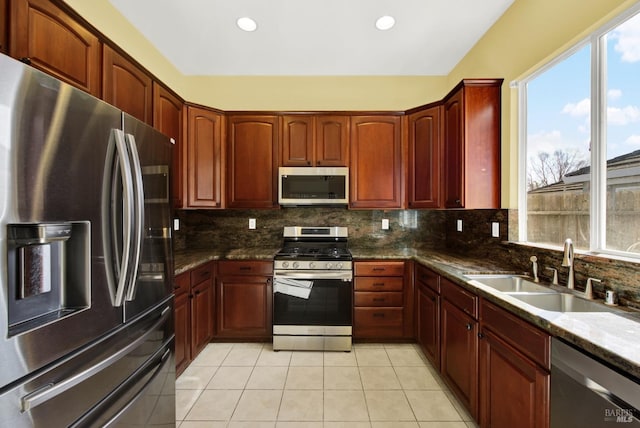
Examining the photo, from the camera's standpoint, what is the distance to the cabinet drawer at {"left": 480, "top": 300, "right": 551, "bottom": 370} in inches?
43.6

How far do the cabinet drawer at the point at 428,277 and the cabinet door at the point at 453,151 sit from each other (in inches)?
24.2

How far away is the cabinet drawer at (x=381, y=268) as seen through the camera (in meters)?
2.69

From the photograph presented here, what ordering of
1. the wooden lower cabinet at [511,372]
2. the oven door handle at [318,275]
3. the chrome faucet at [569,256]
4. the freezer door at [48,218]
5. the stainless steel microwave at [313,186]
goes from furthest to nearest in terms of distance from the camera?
the stainless steel microwave at [313,186] → the oven door handle at [318,275] → the chrome faucet at [569,256] → the wooden lower cabinet at [511,372] → the freezer door at [48,218]

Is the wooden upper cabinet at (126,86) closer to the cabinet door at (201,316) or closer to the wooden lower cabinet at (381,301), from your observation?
the cabinet door at (201,316)

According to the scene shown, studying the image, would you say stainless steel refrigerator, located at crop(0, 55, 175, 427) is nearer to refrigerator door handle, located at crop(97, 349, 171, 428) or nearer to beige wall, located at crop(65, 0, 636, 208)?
refrigerator door handle, located at crop(97, 349, 171, 428)

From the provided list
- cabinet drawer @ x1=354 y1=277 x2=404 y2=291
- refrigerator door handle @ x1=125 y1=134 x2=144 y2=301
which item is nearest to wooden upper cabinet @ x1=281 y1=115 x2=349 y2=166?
cabinet drawer @ x1=354 y1=277 x2=404 y2=291

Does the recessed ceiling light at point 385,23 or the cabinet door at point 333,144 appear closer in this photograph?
the recessed ceiling light at point 385,23

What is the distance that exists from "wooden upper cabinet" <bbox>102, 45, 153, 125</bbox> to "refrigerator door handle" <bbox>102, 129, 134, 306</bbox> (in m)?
0.89

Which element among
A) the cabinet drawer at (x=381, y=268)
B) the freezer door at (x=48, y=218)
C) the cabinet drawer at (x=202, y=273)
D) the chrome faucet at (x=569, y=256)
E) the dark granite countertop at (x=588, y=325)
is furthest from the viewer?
the cabinet drawer at (x=381, y=268)

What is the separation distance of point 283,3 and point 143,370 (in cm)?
251

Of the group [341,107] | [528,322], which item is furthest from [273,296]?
[341,107]

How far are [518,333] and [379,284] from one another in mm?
1494

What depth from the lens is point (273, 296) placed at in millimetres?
2645

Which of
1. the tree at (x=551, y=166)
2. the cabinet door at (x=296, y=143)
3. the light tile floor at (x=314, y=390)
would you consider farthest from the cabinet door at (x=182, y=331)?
the tree at (x=551, y=166)
